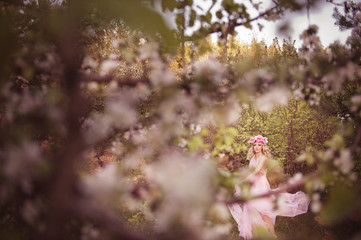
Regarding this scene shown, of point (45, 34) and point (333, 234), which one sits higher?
point (45, 34)

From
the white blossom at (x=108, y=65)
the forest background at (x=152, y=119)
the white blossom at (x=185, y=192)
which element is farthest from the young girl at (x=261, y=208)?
the white blossom at (x=185, y=192)

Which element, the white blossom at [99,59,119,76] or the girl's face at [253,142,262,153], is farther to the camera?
the girl's face at [253,142,262,153]

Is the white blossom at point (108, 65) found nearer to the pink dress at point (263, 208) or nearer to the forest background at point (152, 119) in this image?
the forest background at point (152, 119)

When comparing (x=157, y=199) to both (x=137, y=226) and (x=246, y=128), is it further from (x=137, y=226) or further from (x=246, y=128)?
(x=246, y=128)

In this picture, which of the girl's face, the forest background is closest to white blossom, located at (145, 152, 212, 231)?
the forest background

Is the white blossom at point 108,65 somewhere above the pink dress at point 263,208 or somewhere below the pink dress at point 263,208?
above

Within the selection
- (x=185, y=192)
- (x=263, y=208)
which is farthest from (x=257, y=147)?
(x=185, y=192)

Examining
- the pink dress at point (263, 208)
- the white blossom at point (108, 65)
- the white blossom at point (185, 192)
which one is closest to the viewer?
the white blossom at point (185, 192)

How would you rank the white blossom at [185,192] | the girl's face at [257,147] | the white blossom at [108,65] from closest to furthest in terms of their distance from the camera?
the white blossom at [185,192] < the white blossom at [108,65] < the girl's face at [257,147]

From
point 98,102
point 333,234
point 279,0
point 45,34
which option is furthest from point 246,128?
point 45,34

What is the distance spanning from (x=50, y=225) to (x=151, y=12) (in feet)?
3.26

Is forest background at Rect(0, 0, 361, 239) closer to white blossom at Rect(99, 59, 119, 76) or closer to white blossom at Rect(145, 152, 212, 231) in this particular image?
white blossom at Rect(145, 152, 212, 231)

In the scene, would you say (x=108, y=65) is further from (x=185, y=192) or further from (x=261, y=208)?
(x=261, y=208)

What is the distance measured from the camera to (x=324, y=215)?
983 millimetres
